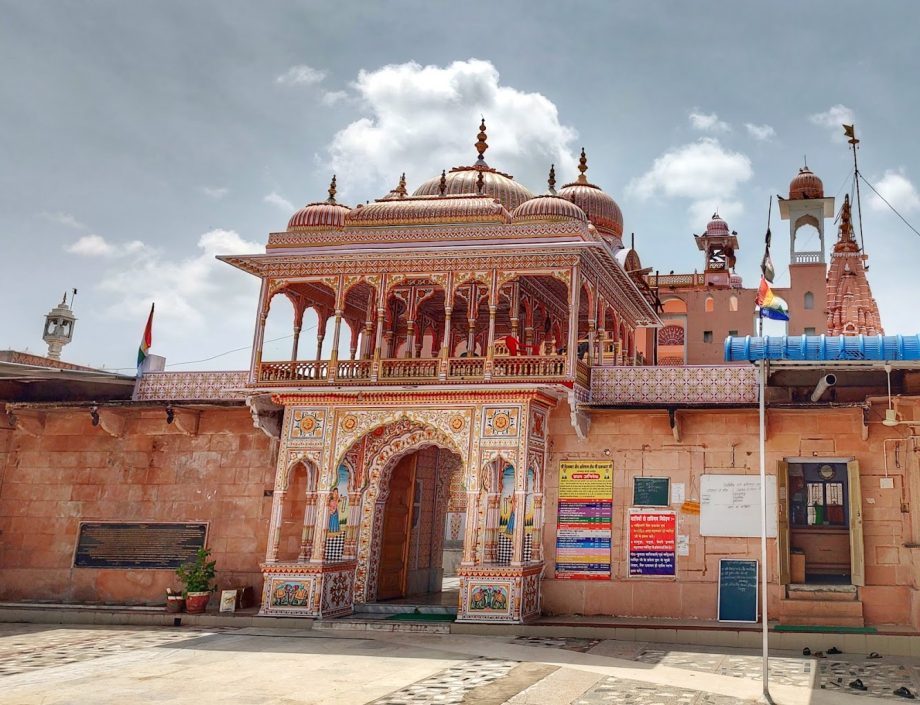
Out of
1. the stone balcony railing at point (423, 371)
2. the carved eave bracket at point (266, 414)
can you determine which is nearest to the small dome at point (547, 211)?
the stone balcony railing at point (423, 371)

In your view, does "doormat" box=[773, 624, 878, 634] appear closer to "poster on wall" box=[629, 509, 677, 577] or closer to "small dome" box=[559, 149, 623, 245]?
"poster on wall" box=[629, 509, 677, 577]

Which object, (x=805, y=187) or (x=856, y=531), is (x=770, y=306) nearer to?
(x=856, y=531)

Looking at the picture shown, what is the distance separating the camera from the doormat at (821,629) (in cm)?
1209

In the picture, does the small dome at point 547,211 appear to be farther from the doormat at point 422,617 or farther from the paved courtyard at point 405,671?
the paved courtyard at point 405,671

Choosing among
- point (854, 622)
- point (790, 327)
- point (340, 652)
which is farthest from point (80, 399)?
point (790, 327)

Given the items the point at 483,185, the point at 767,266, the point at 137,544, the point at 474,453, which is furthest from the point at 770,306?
the point at 137,544

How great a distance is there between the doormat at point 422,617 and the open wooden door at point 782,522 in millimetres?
5705

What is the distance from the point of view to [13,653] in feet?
36.3

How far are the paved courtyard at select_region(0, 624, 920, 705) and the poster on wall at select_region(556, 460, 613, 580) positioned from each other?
6.19 ft

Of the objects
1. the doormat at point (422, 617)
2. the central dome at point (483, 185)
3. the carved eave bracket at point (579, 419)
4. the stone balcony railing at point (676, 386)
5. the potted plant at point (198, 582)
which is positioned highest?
the central dome at point (483, 185)

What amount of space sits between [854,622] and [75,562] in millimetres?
14825

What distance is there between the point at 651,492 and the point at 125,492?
10814 millimetres

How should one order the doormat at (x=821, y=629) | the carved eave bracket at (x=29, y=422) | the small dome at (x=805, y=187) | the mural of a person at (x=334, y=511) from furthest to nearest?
the small dome at (x=805, y=187)
the carved eave bracket at (x=29, y=422)
the mural of a person at (x=334, y=511)
the doormat at (x=821, y=629)

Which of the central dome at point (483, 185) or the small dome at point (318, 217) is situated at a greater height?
the central dome at point (483, 185)
